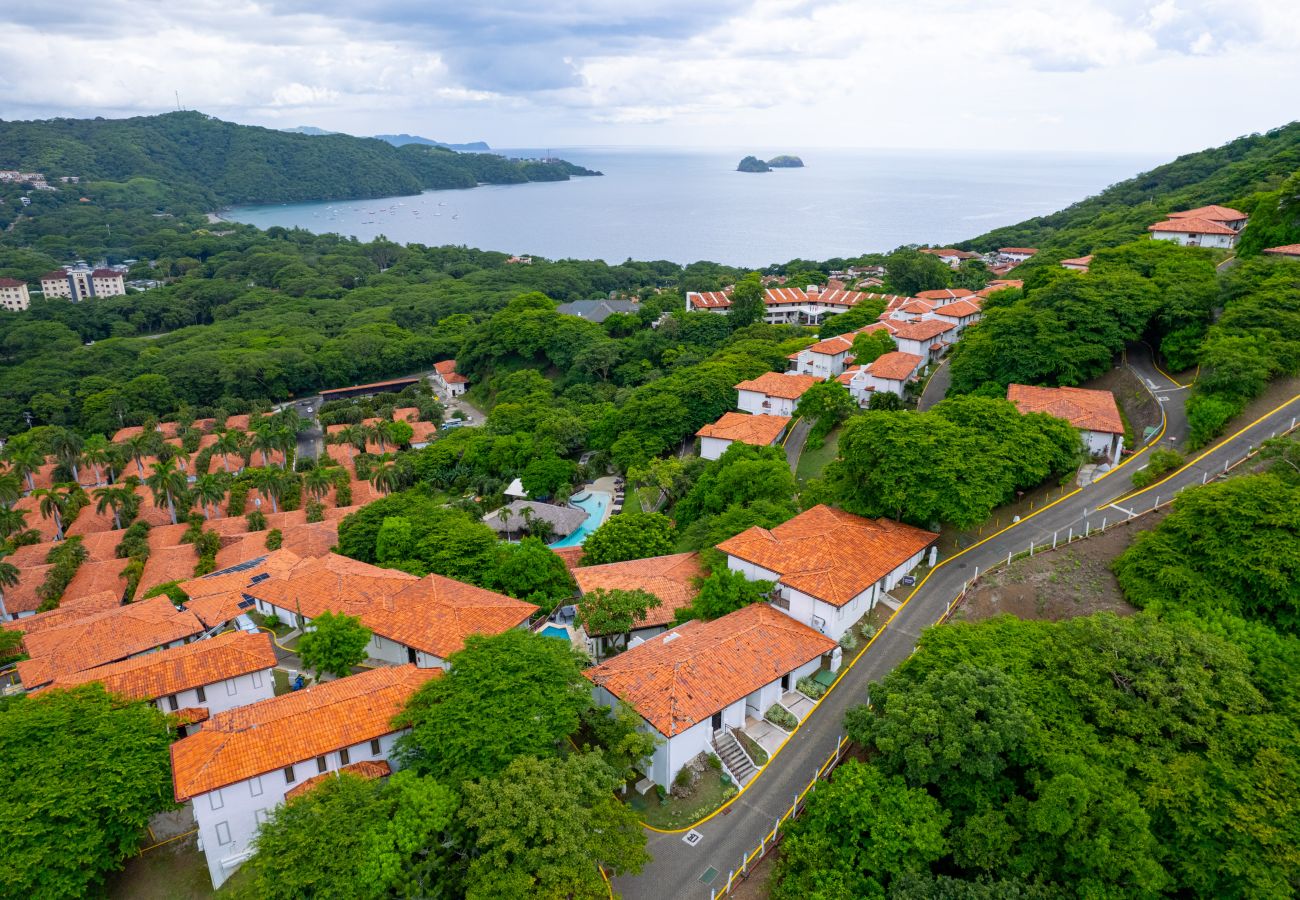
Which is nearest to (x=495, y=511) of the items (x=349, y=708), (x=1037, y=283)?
(x=349, y=708)

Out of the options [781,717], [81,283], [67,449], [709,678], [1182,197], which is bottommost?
[67,449]

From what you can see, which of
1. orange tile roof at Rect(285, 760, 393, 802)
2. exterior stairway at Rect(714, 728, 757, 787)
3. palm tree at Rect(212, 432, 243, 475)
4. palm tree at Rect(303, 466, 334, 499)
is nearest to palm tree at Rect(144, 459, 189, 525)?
palm tree at Rect(212, 432, 243, 475)

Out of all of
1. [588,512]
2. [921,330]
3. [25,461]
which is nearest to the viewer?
[588,512]

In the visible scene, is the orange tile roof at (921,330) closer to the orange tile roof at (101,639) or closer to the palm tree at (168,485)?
the orange tile roof at (101,639)

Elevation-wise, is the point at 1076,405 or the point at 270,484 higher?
the point at 1076,405

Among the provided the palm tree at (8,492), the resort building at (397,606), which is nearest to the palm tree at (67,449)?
the palm tree at (8,492)

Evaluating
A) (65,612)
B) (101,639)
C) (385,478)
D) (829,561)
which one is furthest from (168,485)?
(829,561)

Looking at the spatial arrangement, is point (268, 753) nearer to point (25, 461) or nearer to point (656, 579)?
point (656, 579)

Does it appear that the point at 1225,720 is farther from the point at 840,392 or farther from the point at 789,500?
the point at 840,392
